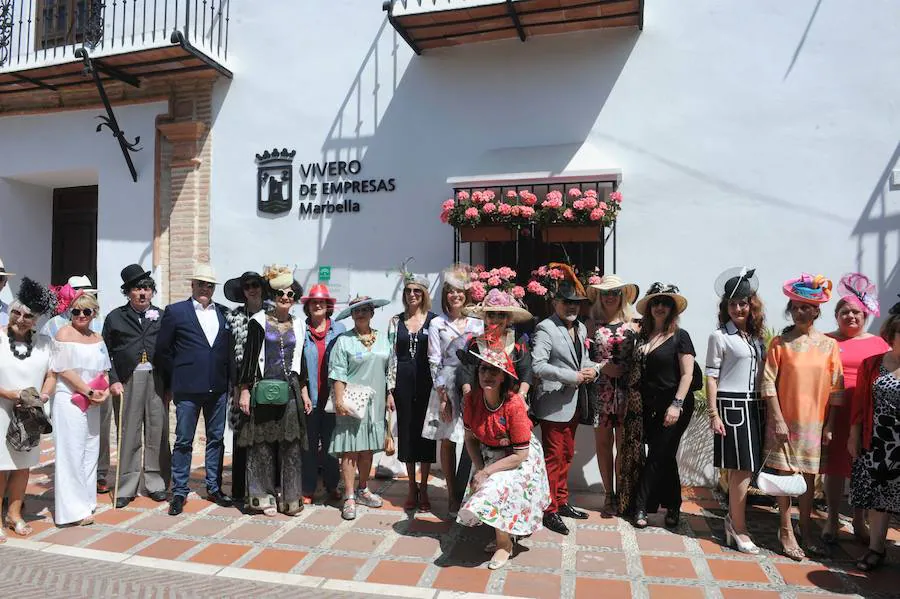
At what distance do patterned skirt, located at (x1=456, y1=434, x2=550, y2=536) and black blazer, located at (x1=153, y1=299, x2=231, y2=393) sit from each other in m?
2.35

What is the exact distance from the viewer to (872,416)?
385 centimetres

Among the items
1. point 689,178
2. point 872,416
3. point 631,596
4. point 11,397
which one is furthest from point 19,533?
point 689,178

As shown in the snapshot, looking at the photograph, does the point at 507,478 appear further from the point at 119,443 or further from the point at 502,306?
the point at 119,443

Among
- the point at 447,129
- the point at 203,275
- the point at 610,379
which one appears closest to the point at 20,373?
the point at 203,275

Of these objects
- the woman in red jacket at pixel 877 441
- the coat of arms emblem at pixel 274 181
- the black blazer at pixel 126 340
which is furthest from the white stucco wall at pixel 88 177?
the woman in red jacket at pixel 877 441

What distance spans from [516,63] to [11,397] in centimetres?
518

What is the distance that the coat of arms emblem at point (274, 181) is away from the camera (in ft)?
24.0

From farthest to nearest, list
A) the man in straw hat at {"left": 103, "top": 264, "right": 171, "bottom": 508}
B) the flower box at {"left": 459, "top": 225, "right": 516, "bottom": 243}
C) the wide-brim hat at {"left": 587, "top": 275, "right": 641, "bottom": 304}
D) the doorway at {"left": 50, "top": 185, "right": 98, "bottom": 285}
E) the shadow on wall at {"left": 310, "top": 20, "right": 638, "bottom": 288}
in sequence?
1. the doorway at {"left": 50, "top": 185, "right": 98, "bottom": 285}
2. the shadow on wall at {"left": 310, "top": 20, "right": 638, "bottom": 288}
3. the flower box at {"left": 459, "top": 225, "right": 516, "bottom": 243}
4. the man in straw hat at {"left": 103, "top": 264, "right": 171, "bottom": 508}
5. the wide-brim hat at {"left": 587, "top": 275, "right": 641, "bottom": 304}

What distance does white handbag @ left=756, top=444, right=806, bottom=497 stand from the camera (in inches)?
156

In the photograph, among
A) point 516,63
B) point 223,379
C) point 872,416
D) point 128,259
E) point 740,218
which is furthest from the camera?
point 128,259

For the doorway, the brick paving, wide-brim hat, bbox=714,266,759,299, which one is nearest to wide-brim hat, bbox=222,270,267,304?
the brick paving

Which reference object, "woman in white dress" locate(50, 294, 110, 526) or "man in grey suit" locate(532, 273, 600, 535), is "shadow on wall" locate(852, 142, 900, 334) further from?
"woman in white dress" locate(50, 294, 110, 526)

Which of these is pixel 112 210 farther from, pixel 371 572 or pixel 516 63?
pixel 371 572

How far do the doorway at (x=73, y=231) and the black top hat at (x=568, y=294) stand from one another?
7.21 m
